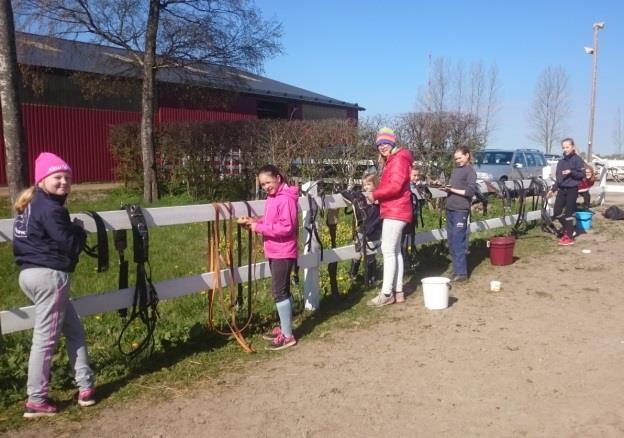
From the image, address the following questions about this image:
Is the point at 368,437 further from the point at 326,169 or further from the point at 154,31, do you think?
the point at 154,31

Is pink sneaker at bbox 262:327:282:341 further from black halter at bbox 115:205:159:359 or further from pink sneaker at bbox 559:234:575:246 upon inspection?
pink sneaker at bbox 559:234:575:246

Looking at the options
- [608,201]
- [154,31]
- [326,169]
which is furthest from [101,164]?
[608,201]

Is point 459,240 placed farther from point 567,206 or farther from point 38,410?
point 38,410

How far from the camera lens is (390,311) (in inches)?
229

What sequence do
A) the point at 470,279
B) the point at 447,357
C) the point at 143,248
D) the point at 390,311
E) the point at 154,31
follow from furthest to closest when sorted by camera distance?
1. the point at 154,31
2. the point at 470,279
3. the point at 390,311
4. the point at 447,357
5. the point at 143,248

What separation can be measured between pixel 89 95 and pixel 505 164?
44.7ft

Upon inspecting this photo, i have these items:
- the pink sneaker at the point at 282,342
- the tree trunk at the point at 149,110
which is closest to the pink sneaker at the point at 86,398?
the pink sneaker at the point at 282,342

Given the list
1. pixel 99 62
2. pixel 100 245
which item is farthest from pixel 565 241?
pixel 99 62

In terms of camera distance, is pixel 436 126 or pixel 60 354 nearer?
pixel 60 354

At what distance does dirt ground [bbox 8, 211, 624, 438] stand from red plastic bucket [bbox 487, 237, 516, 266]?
1712 millimetres

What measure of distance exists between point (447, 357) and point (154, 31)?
13.9 meters

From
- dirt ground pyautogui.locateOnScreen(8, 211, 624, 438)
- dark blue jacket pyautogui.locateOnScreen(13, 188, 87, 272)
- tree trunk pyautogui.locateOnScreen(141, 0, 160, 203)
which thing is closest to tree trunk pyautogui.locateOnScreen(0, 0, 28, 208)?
dark blue jacket pyautogui.locateOnScreen(13, 188, 87, 272)

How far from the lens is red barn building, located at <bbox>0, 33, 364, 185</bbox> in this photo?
17.1 meters

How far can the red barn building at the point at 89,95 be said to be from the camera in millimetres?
17078
